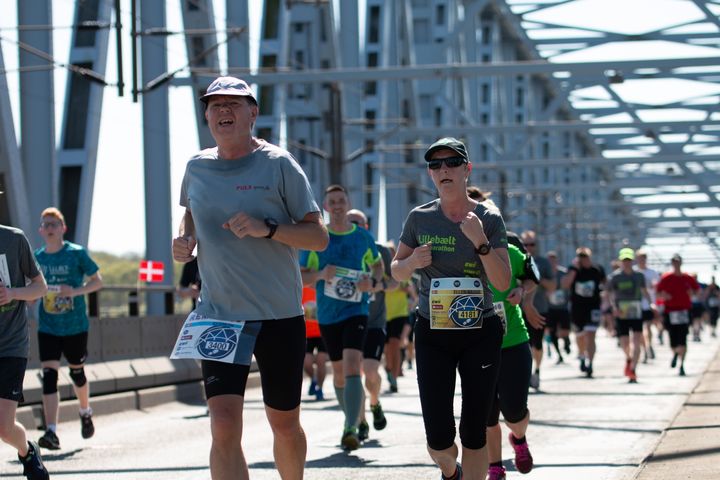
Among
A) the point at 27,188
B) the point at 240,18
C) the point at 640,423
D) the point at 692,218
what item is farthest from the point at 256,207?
the point at 692,218

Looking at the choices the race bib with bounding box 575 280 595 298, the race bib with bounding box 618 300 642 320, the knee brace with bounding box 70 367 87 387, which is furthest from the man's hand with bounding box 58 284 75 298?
the race bib with bounding box 575 280 595 298

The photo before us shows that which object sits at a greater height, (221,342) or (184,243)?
(184,243)

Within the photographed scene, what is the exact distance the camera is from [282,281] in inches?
233

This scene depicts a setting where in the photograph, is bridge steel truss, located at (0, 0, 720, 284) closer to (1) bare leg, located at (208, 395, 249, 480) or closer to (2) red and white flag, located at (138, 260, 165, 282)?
(2) red and white flag, located at (138, 260, 165, 282)

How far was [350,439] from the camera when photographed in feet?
32.7

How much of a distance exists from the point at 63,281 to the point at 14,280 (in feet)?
10.6

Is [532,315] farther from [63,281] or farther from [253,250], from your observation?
[63,281]

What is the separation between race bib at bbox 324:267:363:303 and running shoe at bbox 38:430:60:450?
2.21 meters

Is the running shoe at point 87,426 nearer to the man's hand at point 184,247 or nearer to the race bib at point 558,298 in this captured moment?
the man's hand at point 184,247

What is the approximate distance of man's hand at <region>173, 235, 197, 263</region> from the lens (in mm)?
5867

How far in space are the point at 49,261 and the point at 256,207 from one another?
5619mm

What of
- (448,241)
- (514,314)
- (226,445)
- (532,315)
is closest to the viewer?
(226,445)

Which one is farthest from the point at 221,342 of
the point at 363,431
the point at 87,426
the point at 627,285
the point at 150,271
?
the point at 150,271

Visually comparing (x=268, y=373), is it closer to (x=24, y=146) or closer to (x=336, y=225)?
(x=336, y=225)
